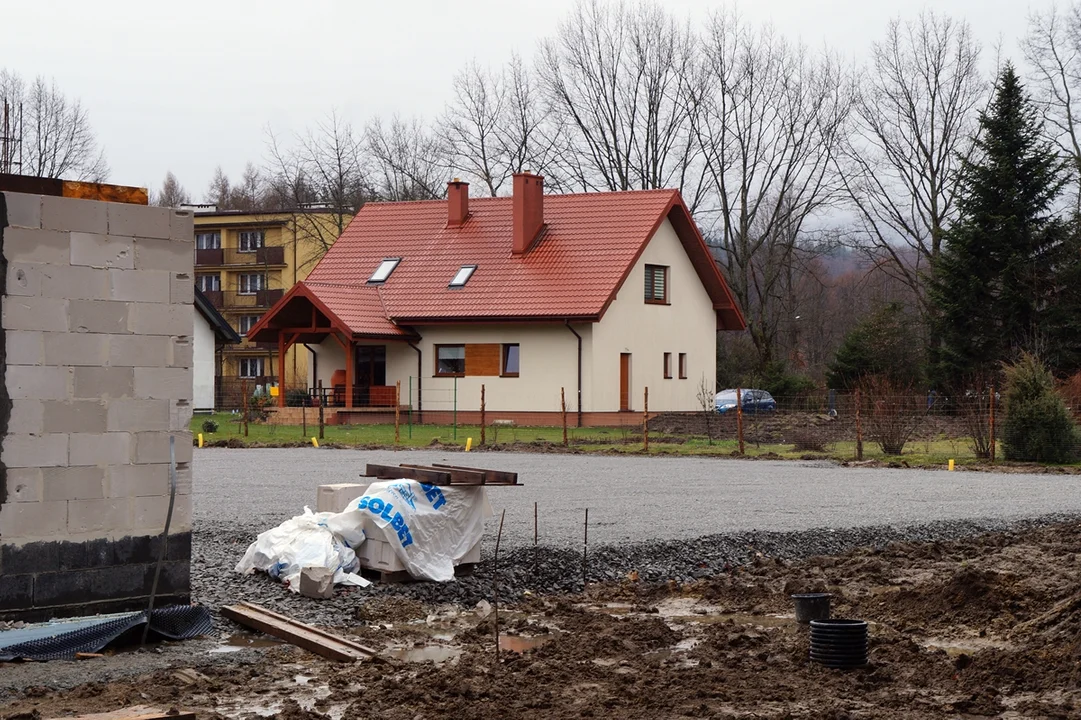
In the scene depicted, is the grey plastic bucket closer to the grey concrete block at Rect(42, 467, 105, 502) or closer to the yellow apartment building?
the grey concrete block at Rect(42, 467, 105, 502)

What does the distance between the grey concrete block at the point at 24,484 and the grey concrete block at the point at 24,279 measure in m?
1.22

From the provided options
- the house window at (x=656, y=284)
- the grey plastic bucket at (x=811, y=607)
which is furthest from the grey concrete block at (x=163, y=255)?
the house window at (x=656, y=284)

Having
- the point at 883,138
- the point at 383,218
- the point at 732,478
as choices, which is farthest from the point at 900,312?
the point at 732,478

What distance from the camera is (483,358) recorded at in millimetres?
39062

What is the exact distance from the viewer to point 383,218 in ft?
146

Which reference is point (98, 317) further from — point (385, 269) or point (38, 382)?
point (385, 269)

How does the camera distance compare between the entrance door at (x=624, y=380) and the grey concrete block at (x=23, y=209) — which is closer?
the grey concrete block at (x=23, y=209)

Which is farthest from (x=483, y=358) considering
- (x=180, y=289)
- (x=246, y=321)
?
(x=246, y=321)

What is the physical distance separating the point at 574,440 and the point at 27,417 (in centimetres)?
2260

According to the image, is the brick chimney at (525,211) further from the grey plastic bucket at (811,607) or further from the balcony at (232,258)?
the grey plastic bucket at (811,607)

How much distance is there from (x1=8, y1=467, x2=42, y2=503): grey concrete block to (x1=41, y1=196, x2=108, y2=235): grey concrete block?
1.70m

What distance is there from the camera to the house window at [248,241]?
6969 centimetres

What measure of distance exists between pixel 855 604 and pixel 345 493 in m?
4.48

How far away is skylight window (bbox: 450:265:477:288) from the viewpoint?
39906 mm
